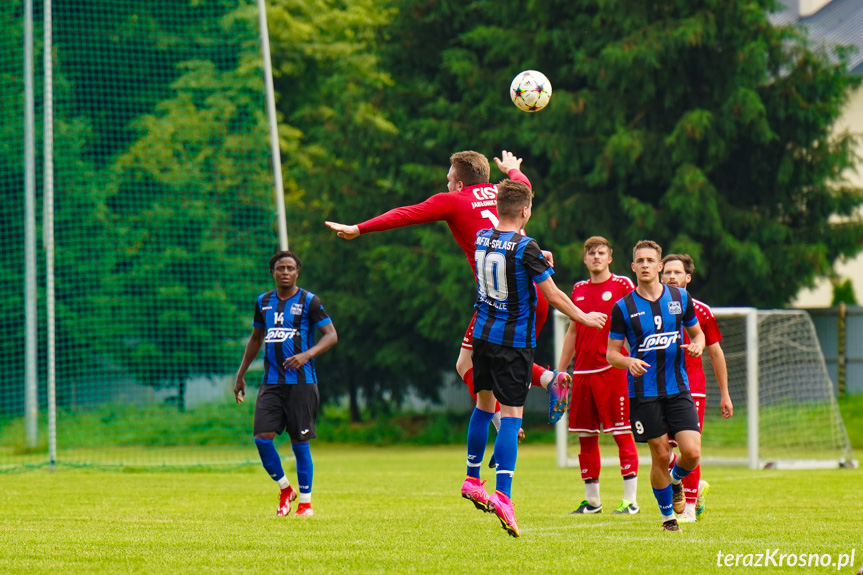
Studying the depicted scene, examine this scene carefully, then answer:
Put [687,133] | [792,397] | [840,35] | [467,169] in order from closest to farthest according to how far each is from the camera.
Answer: [467,169] → [792,397] → [687,133] → [840,35]

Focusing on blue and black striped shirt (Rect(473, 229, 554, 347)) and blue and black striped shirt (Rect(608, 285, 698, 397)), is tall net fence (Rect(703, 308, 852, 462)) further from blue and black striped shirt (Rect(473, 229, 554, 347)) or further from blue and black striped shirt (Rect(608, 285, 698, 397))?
blue and black striped shirt (Rect(473, 229, 554, 347))

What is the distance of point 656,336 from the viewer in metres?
7.89

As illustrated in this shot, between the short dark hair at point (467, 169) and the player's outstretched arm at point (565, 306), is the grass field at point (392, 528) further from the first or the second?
the short dark hair at point (467, 169)

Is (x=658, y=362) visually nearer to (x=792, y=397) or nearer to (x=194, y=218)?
(x=792, y=397)

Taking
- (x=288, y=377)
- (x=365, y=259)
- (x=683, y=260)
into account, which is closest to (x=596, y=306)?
(x=683, y=260)

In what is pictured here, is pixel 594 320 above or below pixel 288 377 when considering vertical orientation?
above

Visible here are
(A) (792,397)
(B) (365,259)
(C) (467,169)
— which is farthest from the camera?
(B) (365,259)

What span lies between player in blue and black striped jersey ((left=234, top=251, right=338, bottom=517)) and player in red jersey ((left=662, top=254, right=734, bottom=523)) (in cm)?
285

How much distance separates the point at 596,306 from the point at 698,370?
99cm

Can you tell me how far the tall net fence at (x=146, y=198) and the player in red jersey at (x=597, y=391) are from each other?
10865 mm

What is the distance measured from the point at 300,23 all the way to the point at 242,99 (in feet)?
30.7

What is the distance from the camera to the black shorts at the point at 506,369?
7.76 metres

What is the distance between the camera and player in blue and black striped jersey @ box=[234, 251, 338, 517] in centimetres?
967

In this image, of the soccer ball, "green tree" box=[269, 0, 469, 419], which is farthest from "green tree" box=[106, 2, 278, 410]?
the soccer ball
